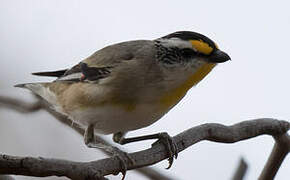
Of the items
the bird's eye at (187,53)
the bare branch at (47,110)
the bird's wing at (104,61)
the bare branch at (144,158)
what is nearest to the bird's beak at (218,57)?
the bird's eye at (187,53)

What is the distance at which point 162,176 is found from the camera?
3480mm

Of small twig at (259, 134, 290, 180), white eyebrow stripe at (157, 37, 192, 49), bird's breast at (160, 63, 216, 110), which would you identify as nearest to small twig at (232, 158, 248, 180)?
small twig at (259, 134, 290, 180)

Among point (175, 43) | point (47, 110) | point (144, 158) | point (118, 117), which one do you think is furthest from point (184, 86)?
point (47, 110)

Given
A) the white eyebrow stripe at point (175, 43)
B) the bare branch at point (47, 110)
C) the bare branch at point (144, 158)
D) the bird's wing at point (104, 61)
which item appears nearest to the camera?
the bare branch at point (144, 158)

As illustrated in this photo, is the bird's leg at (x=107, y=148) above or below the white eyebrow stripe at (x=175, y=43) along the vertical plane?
below

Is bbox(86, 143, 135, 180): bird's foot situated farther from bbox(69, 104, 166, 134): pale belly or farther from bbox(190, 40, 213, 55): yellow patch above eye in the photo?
bbox(190, 40, 213, 55): yellow patch above eye

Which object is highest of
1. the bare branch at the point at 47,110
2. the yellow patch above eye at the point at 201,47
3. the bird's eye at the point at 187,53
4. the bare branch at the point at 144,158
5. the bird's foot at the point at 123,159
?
the yellow patch above eye at the point at 201,47

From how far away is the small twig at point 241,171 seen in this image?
3.30 meters

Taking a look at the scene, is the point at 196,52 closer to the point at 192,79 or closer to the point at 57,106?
the point at 192,79

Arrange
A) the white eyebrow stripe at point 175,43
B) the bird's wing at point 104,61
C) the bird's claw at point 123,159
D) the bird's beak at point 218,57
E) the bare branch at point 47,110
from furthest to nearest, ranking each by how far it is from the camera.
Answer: the bird's wing at point 104,61 → the white eyebrow stripe at point 175,43 → the bird's beak at point 218,57 → the bare branch at point 47,110 → the bird's claw at point 123,159

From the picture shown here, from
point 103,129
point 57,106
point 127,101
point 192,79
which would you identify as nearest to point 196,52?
point 192,79

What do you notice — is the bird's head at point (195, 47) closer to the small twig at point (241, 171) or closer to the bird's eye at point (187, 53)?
the bird's eye at point (187, 53)

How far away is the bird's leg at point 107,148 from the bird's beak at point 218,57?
34.5 inches

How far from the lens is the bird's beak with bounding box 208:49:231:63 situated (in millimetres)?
A: 3673
